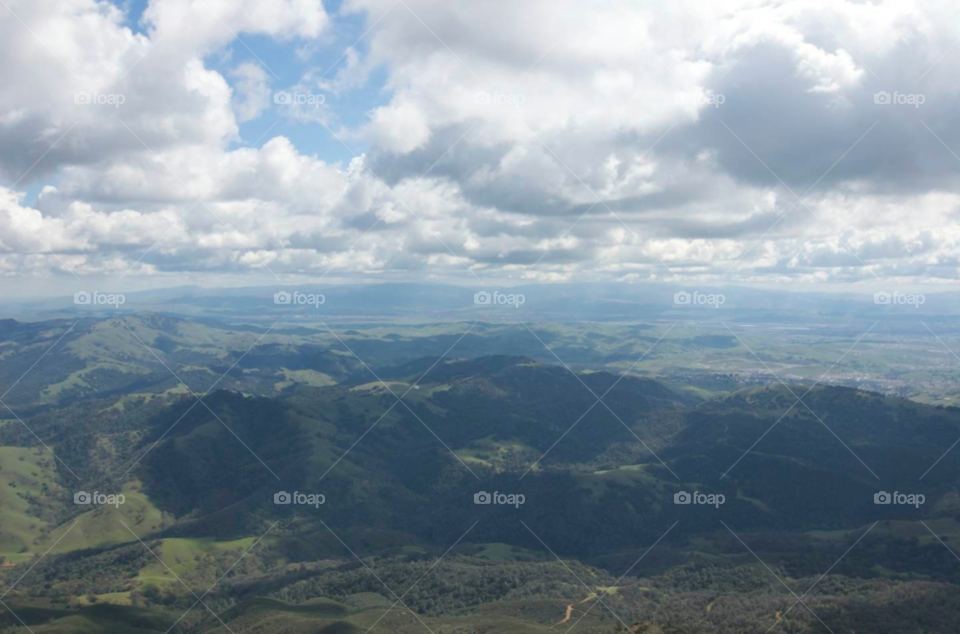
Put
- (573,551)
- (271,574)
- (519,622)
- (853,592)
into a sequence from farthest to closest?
1. (573,551)
2. (271,574)
3. (853,592)
4. (519,622)

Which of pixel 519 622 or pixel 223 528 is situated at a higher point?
pixel 519 622

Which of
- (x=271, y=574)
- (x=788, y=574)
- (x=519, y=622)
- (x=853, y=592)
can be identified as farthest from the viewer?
(x=271, y=574)

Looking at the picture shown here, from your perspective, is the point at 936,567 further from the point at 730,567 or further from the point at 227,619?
the point at 227,619

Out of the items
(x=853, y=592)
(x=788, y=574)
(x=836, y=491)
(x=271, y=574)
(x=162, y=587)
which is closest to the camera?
(x=853, y=592)

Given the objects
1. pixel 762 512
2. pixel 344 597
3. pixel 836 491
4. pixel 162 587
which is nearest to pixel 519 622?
pixel 344 597

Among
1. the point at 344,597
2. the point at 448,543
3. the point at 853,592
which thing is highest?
the point at 853,592

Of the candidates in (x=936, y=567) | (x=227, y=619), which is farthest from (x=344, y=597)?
(x=936, y=567)

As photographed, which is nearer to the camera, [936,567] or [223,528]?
[936,567]

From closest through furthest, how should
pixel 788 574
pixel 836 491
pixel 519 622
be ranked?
pixel 519 622 < pixel 788 574 < pixel 836 491

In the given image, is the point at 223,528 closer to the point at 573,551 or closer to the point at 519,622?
the point at 573,551
